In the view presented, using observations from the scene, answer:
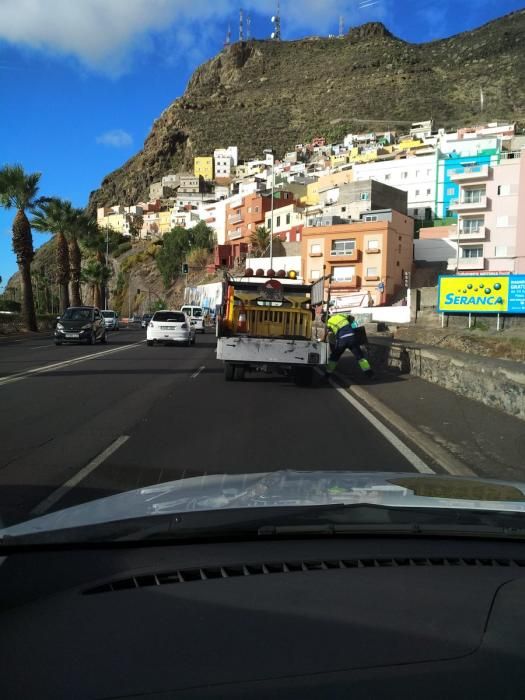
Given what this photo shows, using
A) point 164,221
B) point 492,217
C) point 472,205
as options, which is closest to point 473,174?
point 472,205

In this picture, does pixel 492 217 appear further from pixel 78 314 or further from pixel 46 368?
pixel 46 368

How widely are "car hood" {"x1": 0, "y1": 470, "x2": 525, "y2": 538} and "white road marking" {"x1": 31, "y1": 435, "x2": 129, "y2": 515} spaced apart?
1.81 m

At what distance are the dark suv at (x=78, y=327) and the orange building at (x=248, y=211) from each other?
62492 millimetres

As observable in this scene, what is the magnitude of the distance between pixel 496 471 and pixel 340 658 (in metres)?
5.51

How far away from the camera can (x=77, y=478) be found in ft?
21.2

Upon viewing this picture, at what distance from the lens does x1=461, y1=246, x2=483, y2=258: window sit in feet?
201

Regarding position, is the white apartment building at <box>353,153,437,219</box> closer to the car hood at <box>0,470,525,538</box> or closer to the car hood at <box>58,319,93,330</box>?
the car hood at <box>58,319,93,330</box>

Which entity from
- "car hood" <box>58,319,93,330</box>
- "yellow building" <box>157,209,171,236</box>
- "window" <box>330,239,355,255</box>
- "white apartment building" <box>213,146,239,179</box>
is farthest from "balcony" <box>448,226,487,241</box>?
"white apartment building" <box>213,146,239,179</box>

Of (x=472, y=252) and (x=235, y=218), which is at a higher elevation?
(x=235, y=218)

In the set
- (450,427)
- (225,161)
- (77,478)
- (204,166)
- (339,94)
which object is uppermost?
(339,94)

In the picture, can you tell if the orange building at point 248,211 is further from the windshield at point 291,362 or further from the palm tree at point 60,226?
the palm tree at point 60,226

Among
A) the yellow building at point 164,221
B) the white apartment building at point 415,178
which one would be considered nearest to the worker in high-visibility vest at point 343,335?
the white apartment building at point 415,178

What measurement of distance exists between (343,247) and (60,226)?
27.8m

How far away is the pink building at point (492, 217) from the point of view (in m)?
57.9
